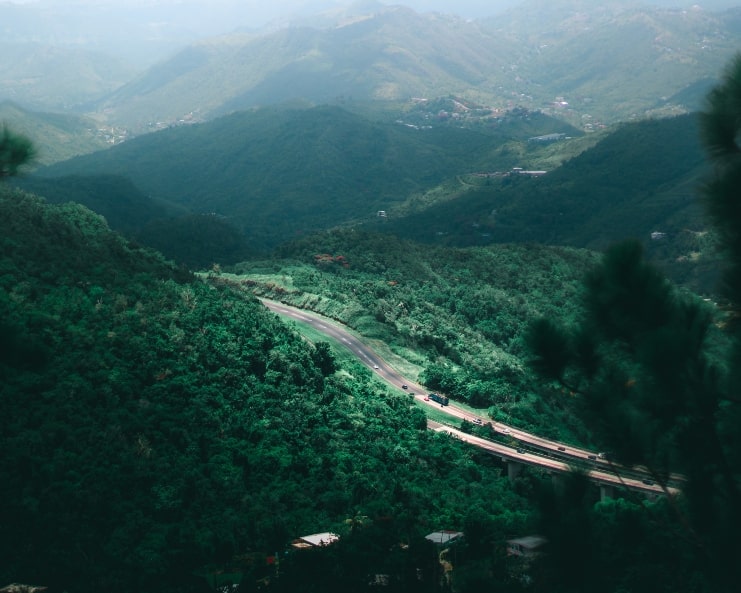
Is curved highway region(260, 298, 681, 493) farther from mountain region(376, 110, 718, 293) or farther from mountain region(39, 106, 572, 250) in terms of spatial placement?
mountain region(39, 106, 572, 250)

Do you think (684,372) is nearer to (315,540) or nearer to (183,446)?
(315,540)

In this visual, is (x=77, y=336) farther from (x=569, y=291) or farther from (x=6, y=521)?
(x=569, y=291)

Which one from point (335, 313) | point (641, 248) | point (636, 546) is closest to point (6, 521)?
point (636, 546)

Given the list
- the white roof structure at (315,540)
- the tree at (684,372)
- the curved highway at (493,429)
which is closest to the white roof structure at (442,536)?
the white roof structure at (315,540)

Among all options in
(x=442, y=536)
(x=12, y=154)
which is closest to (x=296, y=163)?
(x=442, y=536)

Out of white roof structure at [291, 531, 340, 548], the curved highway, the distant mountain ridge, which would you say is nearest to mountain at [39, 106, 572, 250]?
the distant mountain ridge
